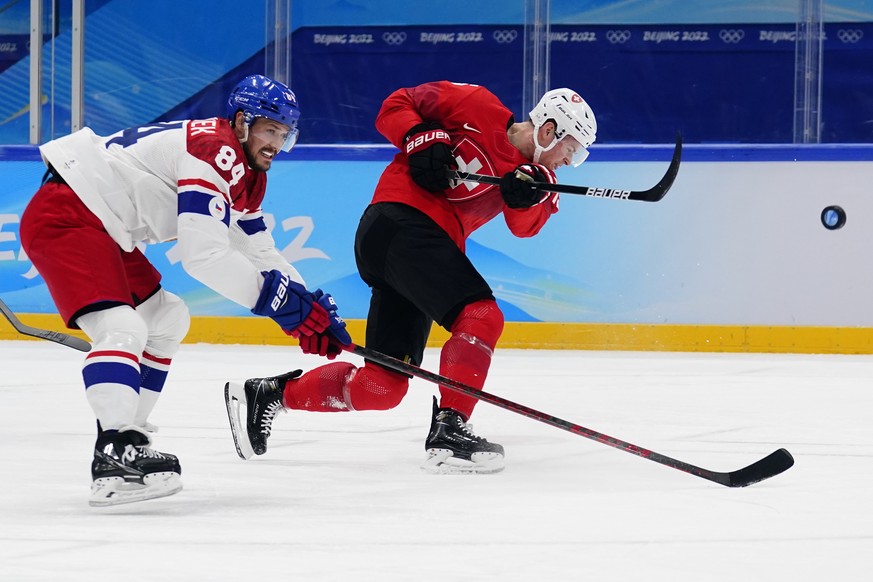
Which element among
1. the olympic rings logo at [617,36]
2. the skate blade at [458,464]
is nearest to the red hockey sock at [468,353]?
the skate blade at [458,464]

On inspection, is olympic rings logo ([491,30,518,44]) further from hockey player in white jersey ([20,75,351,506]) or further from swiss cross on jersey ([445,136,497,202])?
hockey player in white jersey ([20,75,351,506])

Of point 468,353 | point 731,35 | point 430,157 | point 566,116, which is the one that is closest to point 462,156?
point 430,157

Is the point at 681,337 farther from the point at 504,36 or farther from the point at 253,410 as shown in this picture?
the point at 253,410

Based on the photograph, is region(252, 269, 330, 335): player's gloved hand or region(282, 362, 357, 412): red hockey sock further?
region(282, 362, 357, 412): red hockey sock

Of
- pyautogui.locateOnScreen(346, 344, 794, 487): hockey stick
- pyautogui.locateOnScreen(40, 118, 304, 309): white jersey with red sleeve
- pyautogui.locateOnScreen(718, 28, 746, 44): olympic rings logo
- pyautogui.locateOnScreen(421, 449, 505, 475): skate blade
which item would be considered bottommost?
pyautogui.locateOnScreen(421, 449, 505, 475): skate blade

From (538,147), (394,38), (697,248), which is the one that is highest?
Result: (394,38)

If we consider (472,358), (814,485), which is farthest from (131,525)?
(814,485)

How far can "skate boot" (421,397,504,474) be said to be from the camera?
9.07 ft

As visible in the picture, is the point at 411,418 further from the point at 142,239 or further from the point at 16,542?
the point at 16,542

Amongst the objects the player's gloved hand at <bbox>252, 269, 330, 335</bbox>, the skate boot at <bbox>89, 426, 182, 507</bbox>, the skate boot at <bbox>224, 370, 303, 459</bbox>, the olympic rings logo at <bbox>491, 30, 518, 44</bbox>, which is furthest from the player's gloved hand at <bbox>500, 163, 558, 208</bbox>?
the olympic rings logo at <bbox>491, 30, 518, 44</bbox>

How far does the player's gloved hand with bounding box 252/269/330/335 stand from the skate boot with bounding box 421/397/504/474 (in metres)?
0.38

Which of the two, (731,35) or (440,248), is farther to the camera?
(731,35)

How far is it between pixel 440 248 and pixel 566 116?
44cm

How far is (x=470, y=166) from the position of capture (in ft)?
10.3
